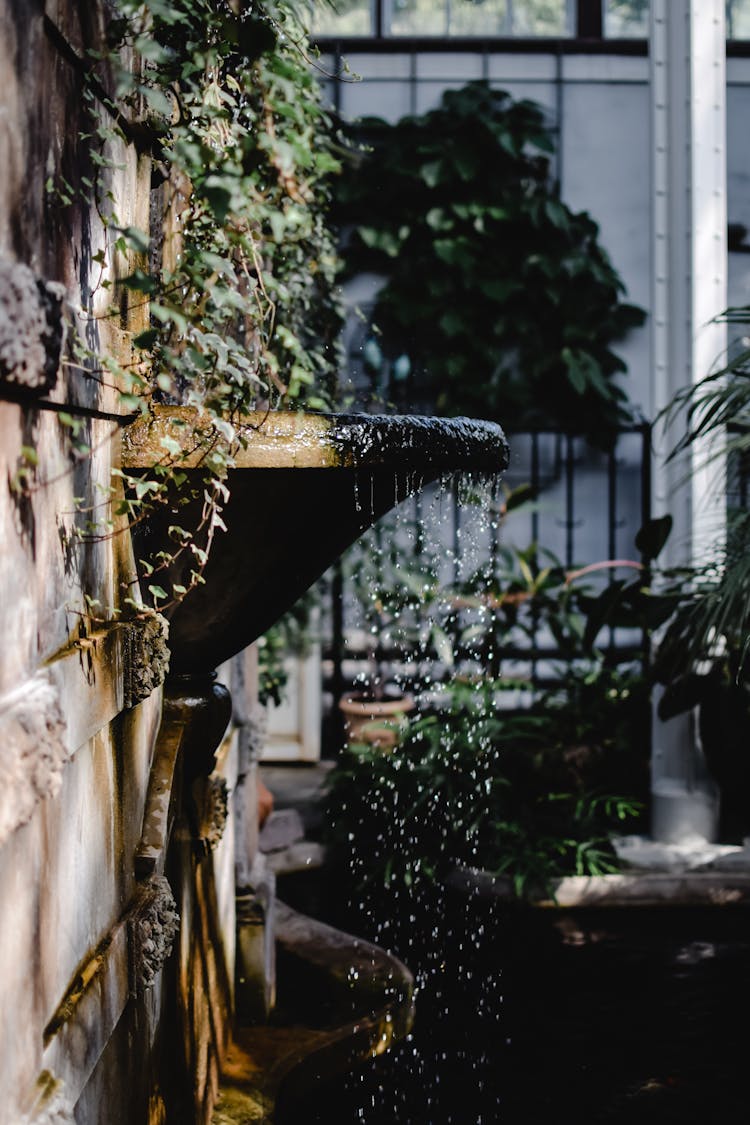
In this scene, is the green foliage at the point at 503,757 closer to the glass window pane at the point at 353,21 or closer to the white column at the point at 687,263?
the white column at the point at 687,263

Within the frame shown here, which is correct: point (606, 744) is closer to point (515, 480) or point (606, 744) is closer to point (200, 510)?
point (515, 480)

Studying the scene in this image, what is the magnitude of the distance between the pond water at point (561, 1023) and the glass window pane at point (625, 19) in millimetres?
5305

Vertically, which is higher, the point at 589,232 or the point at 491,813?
the point at 589,232

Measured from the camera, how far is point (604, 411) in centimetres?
696

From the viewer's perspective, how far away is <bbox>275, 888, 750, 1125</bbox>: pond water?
297 cm

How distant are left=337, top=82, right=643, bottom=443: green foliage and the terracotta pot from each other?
1.77m

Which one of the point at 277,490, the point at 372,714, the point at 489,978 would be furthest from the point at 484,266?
the point at 277,490

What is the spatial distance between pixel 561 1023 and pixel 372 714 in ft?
7.89

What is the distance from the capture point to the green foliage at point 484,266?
6820 mm

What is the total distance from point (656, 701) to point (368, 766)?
1253 millimetres

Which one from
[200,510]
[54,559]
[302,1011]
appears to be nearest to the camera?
[54,559]

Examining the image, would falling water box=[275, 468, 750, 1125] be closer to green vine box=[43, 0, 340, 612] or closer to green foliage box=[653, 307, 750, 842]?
green vine box=[43, 0, 340, 612]

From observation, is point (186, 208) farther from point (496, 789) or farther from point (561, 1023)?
point (496, 789)

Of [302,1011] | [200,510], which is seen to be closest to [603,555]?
[302,1011]
